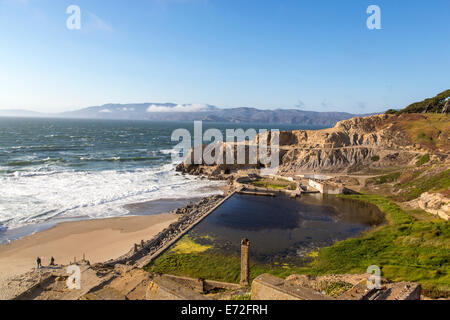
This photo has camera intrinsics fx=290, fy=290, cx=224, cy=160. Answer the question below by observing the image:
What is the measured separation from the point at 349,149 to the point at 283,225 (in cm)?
3576

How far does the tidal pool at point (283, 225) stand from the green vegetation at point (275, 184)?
485 centimetres

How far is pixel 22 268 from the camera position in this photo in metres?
20.5

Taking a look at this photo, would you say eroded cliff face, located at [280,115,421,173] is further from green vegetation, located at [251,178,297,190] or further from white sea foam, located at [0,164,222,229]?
white sea foam, located at [0,164,222,229]

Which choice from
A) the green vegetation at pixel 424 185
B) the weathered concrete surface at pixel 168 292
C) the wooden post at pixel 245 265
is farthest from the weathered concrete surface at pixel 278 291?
the green vegetation at pixel 424 185

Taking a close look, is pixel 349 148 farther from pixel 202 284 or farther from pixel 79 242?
pixel 79 242

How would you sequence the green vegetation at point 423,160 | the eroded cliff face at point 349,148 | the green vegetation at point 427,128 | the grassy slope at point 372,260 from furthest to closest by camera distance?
the green vegetation at point 427,128 → the eroded cliff face at point 349,148 → the green vegetation at point 423,160 → the grassy slope at point 372,260

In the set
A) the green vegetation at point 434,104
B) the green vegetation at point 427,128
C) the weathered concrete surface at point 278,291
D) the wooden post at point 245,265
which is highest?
the green vegetation at point 434,104

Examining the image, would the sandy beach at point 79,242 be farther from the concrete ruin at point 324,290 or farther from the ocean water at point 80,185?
the concrete ruin at point 324,290

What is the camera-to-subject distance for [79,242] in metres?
25.5

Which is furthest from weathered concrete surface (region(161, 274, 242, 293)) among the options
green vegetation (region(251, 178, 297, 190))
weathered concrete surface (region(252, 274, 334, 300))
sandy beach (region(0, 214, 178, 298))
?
green vegetation (region(251, 178, 297, 190))

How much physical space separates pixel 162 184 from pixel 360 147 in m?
39.9

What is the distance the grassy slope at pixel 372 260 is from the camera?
59.9ft

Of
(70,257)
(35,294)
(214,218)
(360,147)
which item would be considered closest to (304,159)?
(360,147)

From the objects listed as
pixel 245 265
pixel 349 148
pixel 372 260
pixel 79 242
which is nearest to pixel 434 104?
pixel 349 148
